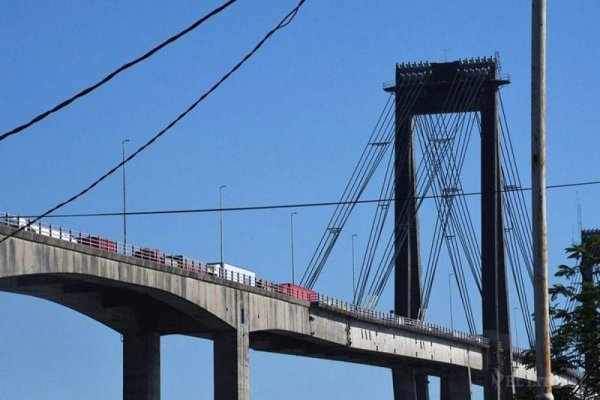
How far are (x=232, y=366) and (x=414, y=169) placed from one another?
39615 mm

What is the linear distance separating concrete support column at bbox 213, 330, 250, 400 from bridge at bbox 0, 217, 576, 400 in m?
0.06

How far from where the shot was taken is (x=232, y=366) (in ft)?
289

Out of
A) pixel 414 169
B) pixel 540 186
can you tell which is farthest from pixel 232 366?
pixel 540 186

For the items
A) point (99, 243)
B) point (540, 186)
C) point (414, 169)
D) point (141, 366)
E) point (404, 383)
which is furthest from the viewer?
point (404, 383)

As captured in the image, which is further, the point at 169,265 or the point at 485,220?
the point at 485,220

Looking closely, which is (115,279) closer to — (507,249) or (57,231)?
(57,231)

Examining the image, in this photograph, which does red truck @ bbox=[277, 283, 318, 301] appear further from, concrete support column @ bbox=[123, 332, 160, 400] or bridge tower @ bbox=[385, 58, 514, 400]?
bridge tower @ bbox=[385, 58, 514, 400]

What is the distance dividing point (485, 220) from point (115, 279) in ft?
175

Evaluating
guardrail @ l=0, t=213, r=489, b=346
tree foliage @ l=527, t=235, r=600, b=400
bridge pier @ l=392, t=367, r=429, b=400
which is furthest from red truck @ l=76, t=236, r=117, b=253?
bridge pier @ l=392, t=367, r=429, b=400

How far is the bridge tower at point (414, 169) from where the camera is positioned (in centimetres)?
12212

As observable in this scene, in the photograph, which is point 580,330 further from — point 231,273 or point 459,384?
point 459,384

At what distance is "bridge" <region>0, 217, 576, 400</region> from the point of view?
72.2 m

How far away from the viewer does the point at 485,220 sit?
12319 cm

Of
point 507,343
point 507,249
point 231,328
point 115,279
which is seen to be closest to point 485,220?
point 507,249
